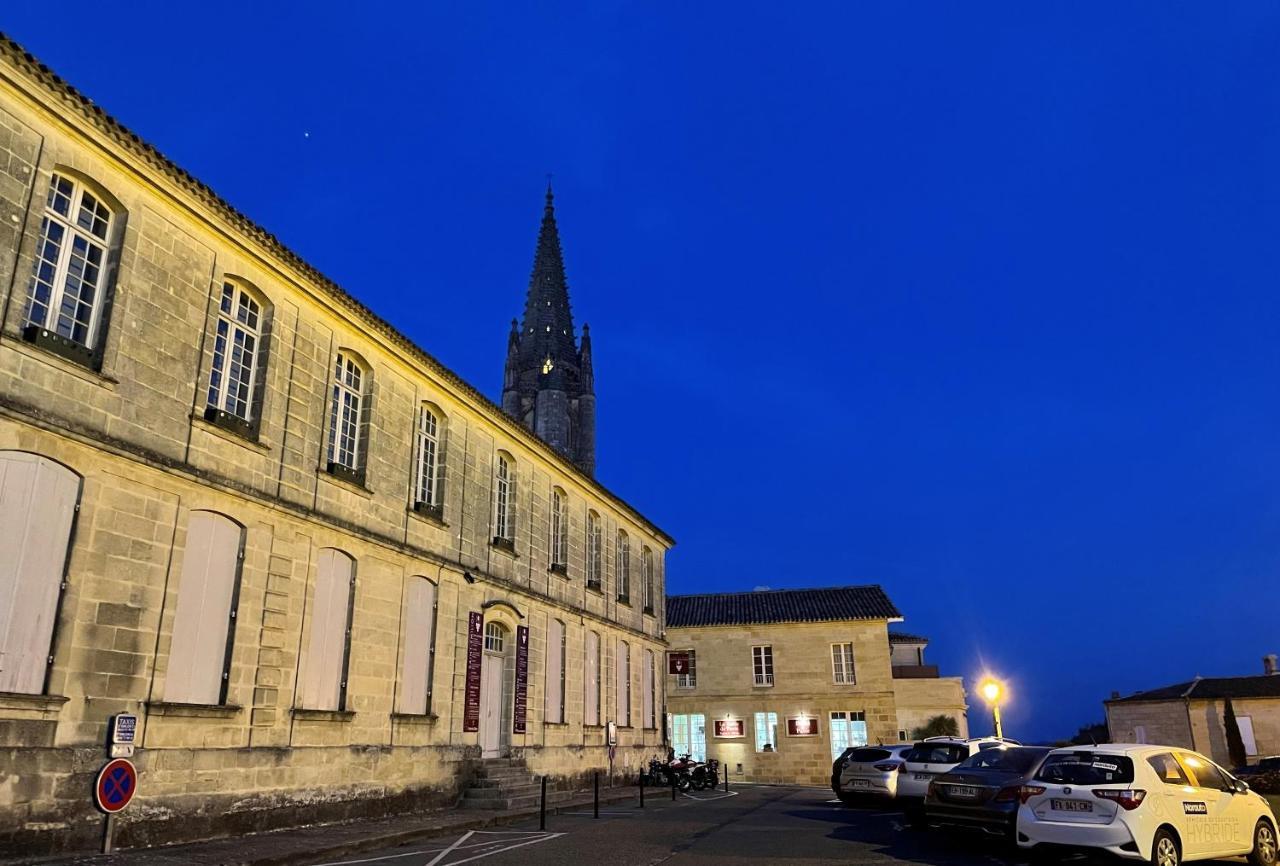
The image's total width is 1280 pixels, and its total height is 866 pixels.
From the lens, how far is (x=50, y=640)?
10.0 meters

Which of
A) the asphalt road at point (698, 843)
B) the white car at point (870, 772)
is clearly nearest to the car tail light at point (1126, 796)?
the asphalt road at point (698, 843)

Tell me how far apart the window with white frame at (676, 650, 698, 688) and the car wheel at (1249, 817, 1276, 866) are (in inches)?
1125

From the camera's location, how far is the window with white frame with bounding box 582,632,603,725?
2483 cm

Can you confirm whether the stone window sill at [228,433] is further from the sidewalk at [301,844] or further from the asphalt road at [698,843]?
the asphalt road at [698,843]

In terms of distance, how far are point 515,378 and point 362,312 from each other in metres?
63.5

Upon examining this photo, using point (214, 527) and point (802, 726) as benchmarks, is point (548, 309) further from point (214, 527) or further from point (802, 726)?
point (214, 527)

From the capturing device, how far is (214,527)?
12.6 metres

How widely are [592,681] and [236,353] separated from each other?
50.5 ft

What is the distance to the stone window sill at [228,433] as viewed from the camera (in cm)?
1245

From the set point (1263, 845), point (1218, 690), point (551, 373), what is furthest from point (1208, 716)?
point (551, 373)

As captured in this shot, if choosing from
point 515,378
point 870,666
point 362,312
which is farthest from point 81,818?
point 515,378

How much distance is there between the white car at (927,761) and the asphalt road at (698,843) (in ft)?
2.20

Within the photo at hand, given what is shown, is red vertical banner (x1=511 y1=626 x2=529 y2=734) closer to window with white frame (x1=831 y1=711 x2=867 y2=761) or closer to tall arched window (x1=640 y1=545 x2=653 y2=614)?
tall arched window (x1=640 y1=545 x2=653 y2=614)

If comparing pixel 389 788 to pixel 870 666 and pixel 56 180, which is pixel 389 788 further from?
pixel 870 666
